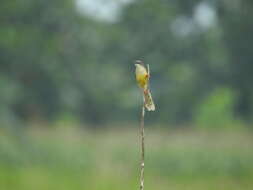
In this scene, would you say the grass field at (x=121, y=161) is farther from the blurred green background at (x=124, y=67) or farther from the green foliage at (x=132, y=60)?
the green foliage at (x=132, y=60)

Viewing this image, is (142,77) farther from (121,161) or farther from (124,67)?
(124,67)

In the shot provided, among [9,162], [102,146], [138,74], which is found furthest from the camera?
[102,146]

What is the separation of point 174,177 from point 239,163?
41.4 inches

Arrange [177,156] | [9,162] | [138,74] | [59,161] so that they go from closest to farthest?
[138,74] < [9,162] < [59,161] < [177,156]

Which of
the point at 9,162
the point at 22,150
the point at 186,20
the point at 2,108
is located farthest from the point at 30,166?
the point at 186,20

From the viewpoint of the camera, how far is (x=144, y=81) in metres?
1.02

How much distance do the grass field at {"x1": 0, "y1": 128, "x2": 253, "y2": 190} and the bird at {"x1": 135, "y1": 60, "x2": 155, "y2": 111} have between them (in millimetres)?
5973

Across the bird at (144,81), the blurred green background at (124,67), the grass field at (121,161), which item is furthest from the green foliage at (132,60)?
the bird at (144,81)

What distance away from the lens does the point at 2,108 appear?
12.3 metres

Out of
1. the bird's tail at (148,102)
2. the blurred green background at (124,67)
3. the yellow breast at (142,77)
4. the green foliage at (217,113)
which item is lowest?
the bird's tail at (148,102)

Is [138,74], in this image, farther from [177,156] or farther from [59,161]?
[177,156]

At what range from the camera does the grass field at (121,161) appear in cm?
763

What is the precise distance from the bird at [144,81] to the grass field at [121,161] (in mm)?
5973

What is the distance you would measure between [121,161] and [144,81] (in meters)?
8.58
